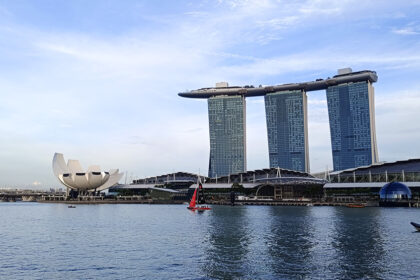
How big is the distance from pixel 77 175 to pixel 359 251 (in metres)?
159

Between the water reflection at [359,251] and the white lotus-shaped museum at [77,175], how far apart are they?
139 meters

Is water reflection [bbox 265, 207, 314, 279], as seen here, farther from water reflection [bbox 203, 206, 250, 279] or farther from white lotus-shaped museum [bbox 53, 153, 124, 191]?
white lotus-shaped museum [bbox 53, 153, 124, 191]

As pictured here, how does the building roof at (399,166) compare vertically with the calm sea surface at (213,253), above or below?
above

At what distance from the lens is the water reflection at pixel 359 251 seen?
35531 millimetres

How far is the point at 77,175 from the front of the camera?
185625 mm

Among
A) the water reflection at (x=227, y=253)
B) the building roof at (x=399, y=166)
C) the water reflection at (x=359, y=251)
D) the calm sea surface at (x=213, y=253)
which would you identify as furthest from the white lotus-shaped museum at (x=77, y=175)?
the water reflection at (x=359, y=251)

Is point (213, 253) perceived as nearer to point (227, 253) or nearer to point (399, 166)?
point (227, 253)

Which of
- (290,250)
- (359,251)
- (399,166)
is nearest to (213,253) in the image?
(290,250)

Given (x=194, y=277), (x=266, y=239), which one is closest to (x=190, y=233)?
(x=266, y=239)

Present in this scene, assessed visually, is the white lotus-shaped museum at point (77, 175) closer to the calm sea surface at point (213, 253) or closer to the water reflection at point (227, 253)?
the calm sea surface at point (213, 253)

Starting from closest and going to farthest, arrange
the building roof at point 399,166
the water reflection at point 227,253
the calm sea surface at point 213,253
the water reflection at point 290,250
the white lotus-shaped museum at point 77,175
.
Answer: the calm sea surface at point 213,253 < the water reflection at point 227,253 < the water reflection at point 290,250 < the building roof at point 399,166 < the white lotus-shaped museum at point 77,175

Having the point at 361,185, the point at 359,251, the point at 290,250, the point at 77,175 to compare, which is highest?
the point at 77,175

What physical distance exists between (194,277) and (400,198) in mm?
119549

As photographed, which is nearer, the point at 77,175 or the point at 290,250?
the point at 290,250
